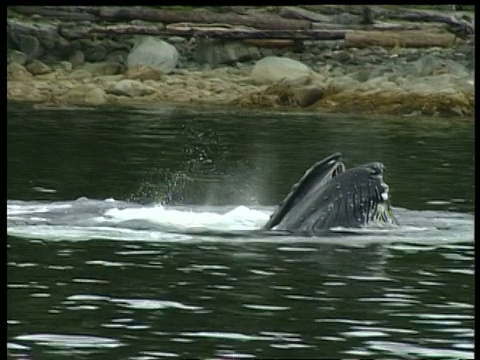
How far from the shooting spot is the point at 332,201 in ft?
80.9

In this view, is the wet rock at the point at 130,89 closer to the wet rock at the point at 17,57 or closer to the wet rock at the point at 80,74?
the wet rock at the point at 80,74

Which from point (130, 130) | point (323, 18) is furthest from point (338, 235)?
point (323, 18)

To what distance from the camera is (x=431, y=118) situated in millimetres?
46312

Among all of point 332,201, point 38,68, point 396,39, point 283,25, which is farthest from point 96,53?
point 332,201

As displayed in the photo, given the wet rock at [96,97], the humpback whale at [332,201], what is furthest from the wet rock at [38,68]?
the humpback whale at [332,201]

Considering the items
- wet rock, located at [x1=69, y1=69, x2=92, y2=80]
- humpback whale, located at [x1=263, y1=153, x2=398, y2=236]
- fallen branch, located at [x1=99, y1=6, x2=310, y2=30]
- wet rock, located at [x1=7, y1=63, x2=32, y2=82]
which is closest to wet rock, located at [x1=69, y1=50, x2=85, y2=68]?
wet rock, located at [x1=69, y1=69, x2=92, y2=80]

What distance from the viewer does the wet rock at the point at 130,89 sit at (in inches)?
1967

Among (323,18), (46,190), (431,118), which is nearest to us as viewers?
(46,190)

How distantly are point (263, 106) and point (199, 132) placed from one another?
7134 millimetres

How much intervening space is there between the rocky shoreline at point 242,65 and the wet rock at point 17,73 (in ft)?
0.12

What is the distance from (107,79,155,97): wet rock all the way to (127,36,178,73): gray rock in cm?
144

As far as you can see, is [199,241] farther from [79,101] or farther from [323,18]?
[323,18]

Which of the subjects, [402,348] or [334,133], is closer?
[402,348]

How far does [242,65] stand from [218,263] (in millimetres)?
29494
